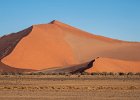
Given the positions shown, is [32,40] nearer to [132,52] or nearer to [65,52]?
[65,52]

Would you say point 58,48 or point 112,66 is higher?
point 58,48

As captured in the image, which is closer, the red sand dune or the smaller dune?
the smaller dune

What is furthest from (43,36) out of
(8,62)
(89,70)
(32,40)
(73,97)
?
(73,97)

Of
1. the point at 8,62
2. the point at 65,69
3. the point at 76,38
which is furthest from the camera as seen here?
the point at 76,38

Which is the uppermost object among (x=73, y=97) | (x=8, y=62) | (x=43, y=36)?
(x=43, y=36)

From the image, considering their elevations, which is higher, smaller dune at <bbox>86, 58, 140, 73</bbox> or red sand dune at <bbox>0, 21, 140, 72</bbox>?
red sand dune at <bbox>0, 21, 140, 72</bbox>

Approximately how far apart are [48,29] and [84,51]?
9.85m

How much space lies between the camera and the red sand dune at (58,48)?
305 feet

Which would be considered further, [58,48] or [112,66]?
[58,48]

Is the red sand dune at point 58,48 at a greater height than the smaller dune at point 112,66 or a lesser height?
greater

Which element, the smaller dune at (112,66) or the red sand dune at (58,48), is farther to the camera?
the red sand dune at (58,48)

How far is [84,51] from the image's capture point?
353 ft

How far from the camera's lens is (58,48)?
338ft

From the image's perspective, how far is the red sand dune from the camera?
93.0 meters
